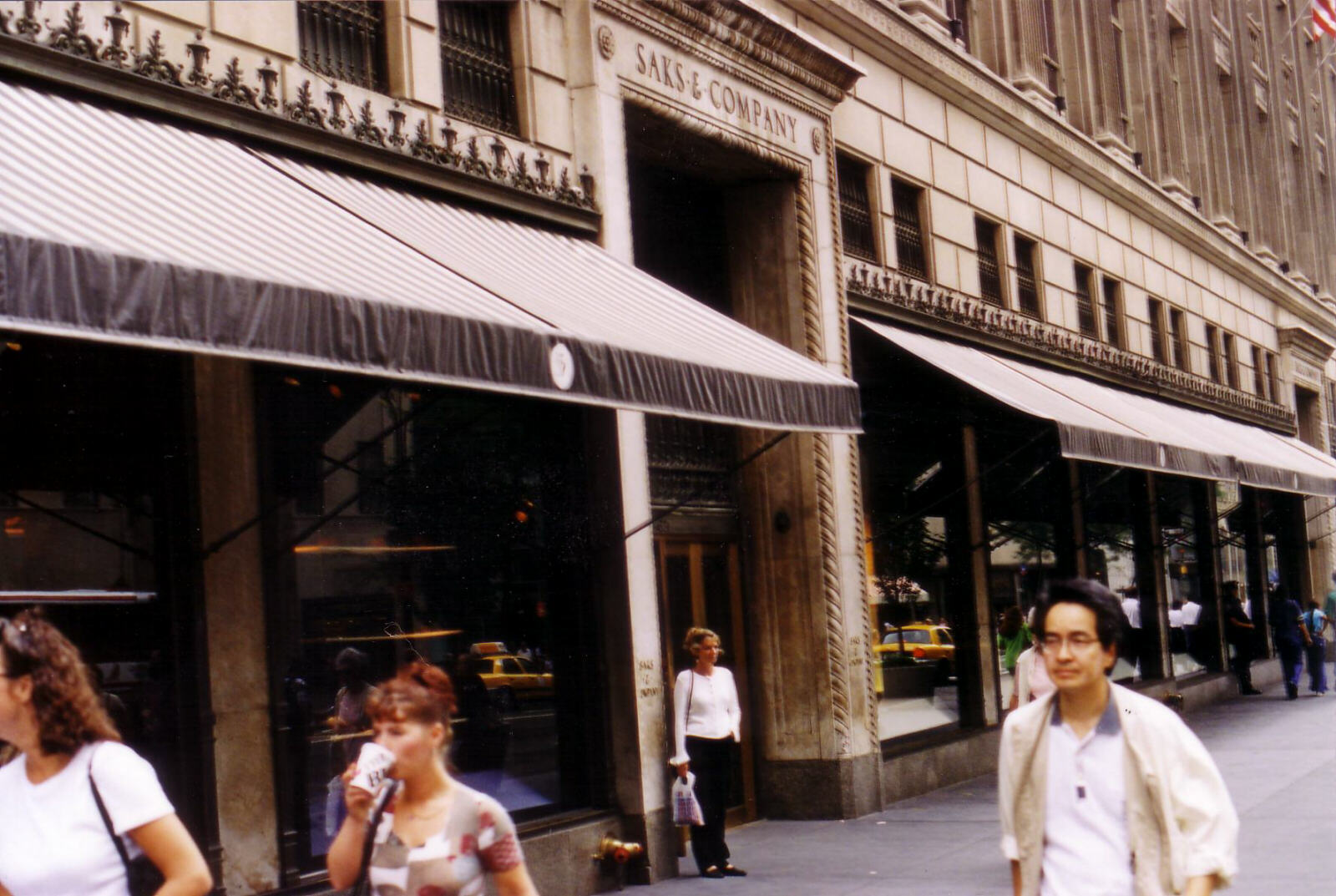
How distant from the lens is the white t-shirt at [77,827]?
160 inches

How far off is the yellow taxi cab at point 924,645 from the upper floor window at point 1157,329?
32.4 feet

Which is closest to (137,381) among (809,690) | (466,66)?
(466,66)

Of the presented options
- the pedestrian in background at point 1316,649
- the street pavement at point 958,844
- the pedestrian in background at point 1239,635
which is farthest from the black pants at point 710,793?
the pedestrian in background at point 1316,649

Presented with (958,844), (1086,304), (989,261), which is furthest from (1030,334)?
(958,844)

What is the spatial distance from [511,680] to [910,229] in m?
8.65

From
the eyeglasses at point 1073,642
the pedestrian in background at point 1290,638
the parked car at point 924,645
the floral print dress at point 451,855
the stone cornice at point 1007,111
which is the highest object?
the stone cornice at point 1007,111

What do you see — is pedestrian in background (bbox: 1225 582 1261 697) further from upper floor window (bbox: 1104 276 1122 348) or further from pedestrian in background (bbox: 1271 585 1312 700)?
upper floor window (bbox: 1104 276 1122 348)

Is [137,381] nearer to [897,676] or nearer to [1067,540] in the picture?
[897,676]

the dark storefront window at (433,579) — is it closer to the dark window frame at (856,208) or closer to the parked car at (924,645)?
the parked car at (924,645)

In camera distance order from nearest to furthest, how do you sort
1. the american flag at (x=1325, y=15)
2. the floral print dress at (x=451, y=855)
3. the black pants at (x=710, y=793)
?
the floral print dress at (x=451, y=855)
the black pants at (x=710, y=793)
the american flag at (x=1325, y=15)

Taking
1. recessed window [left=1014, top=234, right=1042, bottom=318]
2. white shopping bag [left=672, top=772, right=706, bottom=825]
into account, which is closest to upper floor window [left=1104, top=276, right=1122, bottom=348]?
recessed window [left=1014, top=234, right=1042, bottom=318]

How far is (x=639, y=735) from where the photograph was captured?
1182cm

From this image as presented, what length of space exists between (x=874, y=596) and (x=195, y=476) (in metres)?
9.03

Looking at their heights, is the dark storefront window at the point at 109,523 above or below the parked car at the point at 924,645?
above
